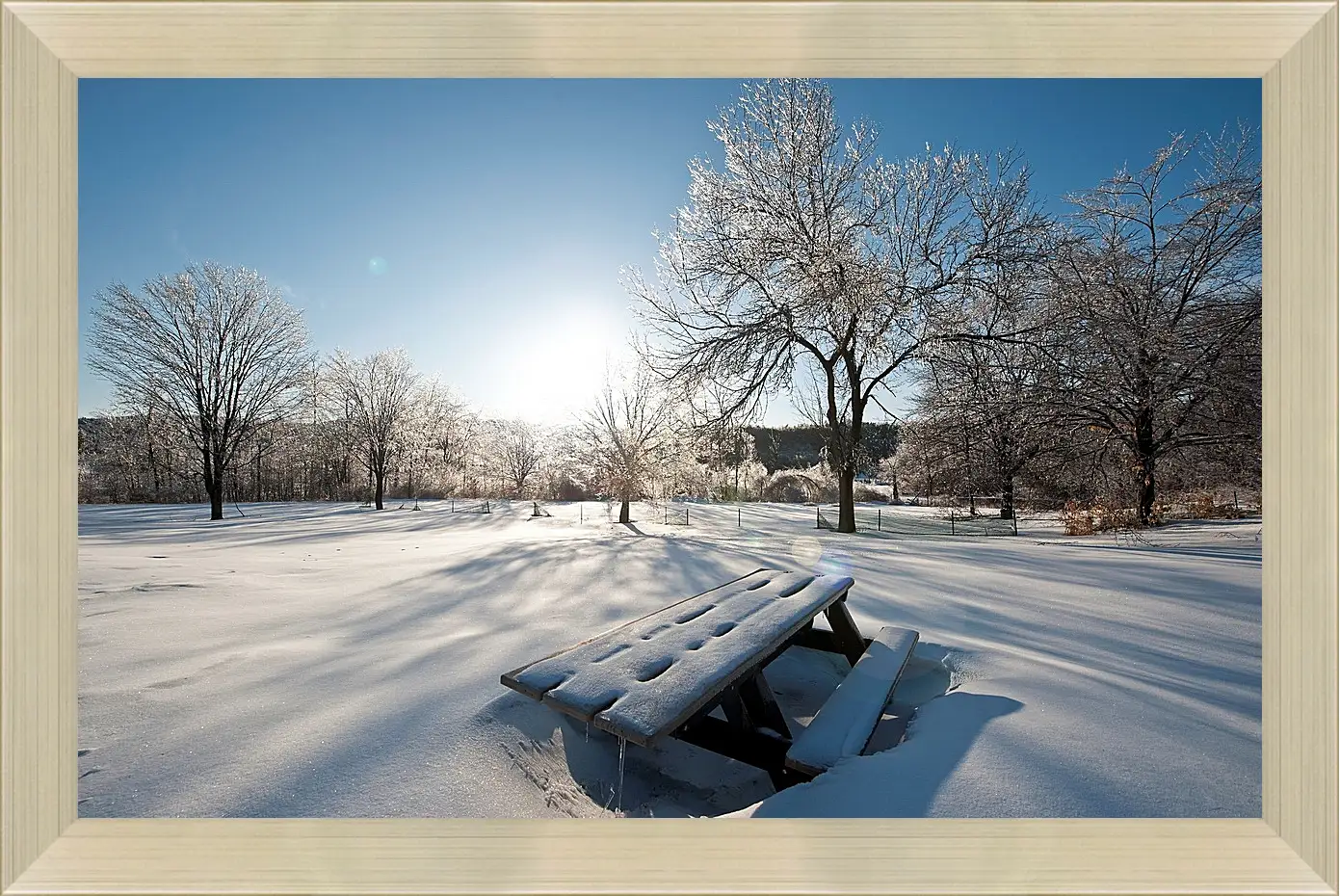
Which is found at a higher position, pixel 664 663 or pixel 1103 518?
pixel 664 663

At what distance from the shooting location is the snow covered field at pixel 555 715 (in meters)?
1.31

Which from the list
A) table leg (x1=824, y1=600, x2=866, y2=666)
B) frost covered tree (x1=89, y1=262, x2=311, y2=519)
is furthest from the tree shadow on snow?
frost covered tree (x1=89, y1=262, x2=311, y2=519)

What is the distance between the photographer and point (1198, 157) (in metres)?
5.79

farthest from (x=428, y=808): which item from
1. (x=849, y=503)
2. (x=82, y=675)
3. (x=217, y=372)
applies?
(x=217, y=372)

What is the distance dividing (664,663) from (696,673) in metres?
0.14

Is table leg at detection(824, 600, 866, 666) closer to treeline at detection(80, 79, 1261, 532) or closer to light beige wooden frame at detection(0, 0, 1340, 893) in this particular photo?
light beige wooden frame at detection(0, 0, 1340, 893)

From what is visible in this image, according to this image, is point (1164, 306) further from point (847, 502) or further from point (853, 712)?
point (853, 712)

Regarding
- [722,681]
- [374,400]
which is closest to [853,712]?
[722,681]

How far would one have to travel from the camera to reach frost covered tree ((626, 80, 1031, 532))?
746 centimetres

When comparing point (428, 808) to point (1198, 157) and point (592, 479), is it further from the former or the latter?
point (592, 479)

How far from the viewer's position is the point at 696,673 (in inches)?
58.0

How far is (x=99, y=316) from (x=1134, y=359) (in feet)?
61.6

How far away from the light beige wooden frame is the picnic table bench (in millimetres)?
318

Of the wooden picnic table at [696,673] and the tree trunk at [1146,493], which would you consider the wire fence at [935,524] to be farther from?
the wooden picnic table at [696,673]
